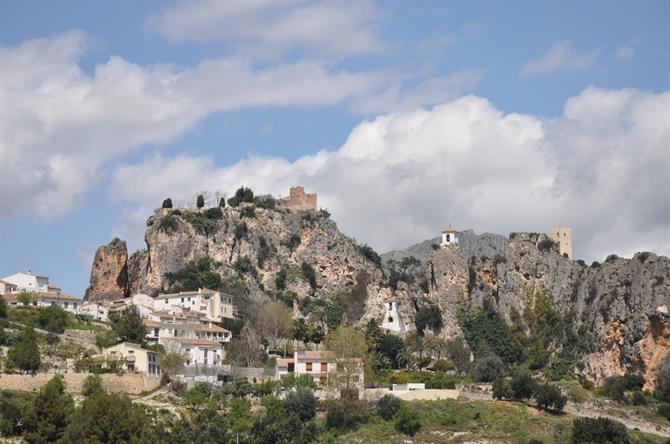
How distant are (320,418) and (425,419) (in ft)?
25.6

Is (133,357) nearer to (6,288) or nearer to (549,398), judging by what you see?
(6,288)

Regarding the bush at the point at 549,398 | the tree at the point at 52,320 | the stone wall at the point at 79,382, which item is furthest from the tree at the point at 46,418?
the bush at the point at 549,398

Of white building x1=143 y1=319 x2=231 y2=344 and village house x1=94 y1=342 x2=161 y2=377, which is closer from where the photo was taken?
village house x1=94 y1=342 x2=161 y2=377

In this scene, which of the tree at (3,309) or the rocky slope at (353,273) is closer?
the tree at (3,309)

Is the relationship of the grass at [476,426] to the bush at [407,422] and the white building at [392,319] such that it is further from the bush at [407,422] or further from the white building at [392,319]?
the white building at [392,319]

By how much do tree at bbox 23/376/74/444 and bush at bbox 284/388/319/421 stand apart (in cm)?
1941

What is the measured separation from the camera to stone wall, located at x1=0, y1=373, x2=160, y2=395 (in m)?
79.9

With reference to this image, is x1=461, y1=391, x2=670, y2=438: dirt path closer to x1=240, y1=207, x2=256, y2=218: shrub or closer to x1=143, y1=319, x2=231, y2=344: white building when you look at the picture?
x1=143, y1=319, x2=231, y2=344: white building

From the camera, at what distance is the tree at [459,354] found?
111m

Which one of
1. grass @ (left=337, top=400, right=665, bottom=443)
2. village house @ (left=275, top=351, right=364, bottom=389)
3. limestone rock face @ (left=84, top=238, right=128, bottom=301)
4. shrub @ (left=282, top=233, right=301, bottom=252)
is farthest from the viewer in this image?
shrub @ (left=282, top=233, right=301, bottom=252)

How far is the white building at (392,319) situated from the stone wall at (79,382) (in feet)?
125

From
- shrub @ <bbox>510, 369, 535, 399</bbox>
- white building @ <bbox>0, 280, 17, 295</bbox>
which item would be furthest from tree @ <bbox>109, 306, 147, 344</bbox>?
shrub @ <bbox>510, 369, 535, 399</bbox>

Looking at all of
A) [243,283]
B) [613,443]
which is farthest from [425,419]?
[243,283]

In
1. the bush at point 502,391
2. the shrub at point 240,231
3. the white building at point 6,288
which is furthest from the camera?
the shrub at point 240,231
